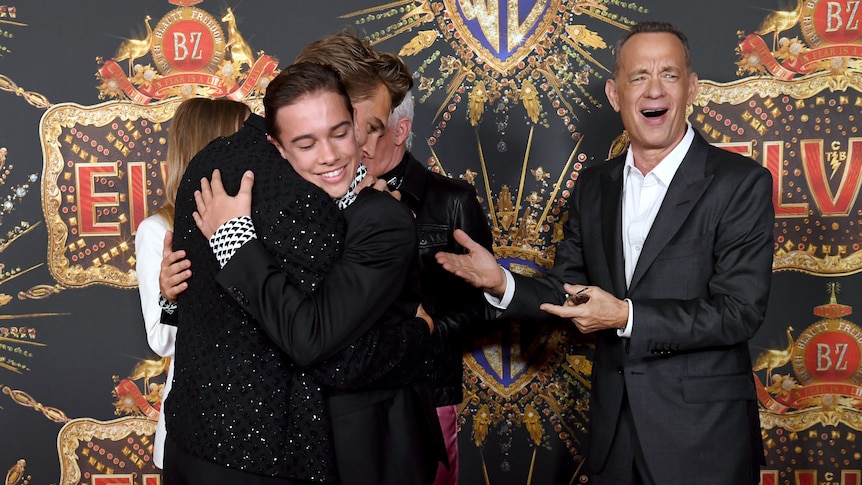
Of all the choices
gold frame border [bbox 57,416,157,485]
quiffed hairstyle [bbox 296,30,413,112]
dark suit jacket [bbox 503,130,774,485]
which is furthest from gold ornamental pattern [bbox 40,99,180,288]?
dark suit jacket [bbox 503,130,774,485]

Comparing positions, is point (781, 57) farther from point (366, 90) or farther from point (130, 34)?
point (130, 34)

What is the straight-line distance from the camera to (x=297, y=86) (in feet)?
5.04

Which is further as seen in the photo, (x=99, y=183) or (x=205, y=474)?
(x=99, y=183)

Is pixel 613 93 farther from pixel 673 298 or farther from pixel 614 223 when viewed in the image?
pixel 673 298

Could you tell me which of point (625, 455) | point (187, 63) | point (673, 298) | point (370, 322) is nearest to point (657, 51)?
point (673, 298)

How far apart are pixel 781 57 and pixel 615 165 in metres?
0.87

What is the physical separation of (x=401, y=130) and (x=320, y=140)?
39.5 inches

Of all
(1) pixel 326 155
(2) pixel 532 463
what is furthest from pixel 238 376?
(2) pixel 532 463

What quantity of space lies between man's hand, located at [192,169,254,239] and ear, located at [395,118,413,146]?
1064 millimetres

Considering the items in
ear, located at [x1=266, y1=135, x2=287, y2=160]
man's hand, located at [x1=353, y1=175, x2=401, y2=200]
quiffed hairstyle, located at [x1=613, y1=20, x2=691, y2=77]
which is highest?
quiffed hairstyle, located at [x1=613, y1=20, x2=691, y2=77]

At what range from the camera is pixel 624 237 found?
2273 millimetres

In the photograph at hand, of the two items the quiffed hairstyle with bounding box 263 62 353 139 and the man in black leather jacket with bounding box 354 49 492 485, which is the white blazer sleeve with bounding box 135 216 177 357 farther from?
the quiffed hairstyle with bounding box 263 62 353 139

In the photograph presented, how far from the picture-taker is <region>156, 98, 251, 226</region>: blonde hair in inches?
94.0

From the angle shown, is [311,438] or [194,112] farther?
[194,112]
